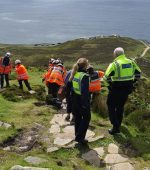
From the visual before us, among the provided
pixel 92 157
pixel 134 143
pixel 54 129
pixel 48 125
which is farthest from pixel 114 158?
pixel 48 125

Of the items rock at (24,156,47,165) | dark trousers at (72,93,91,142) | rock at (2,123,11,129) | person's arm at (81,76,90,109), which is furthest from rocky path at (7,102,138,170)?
person's arm at (81,76,90,109)

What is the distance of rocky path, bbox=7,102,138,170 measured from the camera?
9.95 meters

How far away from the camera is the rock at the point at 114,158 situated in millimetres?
10374

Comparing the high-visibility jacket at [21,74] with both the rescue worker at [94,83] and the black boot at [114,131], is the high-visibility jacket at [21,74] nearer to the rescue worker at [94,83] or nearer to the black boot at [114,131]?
the rescue worker at [94,83]

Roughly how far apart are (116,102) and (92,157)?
2.39 metres

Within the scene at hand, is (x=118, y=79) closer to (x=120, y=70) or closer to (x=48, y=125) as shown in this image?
(x=120, y=70)

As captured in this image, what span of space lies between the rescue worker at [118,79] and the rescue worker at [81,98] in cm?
115

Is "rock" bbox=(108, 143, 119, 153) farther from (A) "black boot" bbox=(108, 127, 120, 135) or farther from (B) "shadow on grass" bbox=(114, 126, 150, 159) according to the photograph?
(A) "black boot" bbox=(108, 127, 120, 135)

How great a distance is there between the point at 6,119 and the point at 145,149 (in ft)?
16.3

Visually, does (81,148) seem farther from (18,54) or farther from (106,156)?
(18,54)

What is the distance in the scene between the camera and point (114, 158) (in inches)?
416

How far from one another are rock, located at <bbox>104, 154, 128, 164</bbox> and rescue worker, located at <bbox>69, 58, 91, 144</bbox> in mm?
1012

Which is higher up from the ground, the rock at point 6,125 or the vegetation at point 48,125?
the rock at point 6,125

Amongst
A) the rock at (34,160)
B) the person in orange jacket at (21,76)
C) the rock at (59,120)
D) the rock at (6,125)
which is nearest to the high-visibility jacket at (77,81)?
the rock at (34,160)
